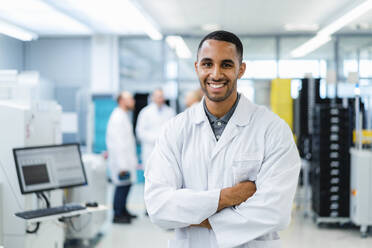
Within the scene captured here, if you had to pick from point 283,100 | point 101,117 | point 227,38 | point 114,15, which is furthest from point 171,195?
point 101,117

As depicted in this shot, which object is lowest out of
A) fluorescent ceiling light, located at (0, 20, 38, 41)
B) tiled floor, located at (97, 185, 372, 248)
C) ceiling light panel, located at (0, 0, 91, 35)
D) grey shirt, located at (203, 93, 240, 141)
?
tiled floor, located at (97, 185, 372, 248)

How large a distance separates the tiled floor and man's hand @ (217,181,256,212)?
3097 millimetres

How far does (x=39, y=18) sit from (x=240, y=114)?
651 cm

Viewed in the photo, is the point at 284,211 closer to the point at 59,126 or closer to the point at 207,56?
the point at 207,56

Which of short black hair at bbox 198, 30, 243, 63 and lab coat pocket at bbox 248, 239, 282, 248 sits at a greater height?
short black hair at bbox 198, 30, 243, 63

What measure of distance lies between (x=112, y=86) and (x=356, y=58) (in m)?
5.10

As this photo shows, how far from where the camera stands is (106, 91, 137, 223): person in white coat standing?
5246 millimetres

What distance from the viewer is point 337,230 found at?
5137mm

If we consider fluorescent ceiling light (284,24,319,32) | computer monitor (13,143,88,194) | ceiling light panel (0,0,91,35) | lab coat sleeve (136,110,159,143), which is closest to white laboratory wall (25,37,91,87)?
ceiling light panel (0,0,91,35)

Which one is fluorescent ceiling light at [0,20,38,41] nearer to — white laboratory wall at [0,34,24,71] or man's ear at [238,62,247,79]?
white laboratory wall at [0,34,24,71]

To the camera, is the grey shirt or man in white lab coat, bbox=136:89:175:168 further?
man in white lab coat, bbox=136:89:175:168

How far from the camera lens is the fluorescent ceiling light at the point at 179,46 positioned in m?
9.25

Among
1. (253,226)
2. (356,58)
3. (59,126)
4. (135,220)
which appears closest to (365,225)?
(135,220)

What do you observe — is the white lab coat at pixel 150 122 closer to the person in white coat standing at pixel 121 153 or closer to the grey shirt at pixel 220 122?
the person in white coat standing at pixel 121 153
